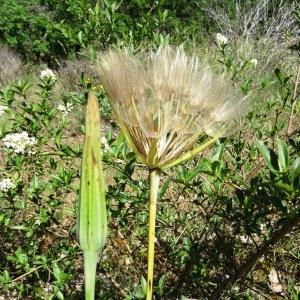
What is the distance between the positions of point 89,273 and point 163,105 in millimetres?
291

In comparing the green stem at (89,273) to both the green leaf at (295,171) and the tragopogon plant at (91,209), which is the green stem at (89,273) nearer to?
the tragopogon plant at (91,209)

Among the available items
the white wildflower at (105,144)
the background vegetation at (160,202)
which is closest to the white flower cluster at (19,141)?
the background vegetation at (160,202)

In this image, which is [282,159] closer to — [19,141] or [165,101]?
[165,101]

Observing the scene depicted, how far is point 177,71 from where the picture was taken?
2.91 feet

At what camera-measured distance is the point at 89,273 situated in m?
0.67

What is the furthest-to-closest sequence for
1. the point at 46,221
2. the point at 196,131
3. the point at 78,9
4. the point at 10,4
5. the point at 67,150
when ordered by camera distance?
the point at 10,4 < the point at 78,9 < the point at 46,221 < the point at 67,150 < the point at 196,131

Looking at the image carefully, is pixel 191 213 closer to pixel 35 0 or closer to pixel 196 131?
pixel 196 131

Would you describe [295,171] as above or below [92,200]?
above

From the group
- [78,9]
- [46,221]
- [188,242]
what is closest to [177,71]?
[188,242]

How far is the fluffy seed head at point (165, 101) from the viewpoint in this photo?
2.51 ft

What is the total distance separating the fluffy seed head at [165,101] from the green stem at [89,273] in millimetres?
153

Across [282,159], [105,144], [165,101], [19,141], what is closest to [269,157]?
[282,159]

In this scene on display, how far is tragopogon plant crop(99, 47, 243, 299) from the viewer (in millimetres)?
748

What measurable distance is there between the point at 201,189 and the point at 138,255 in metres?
0.71
